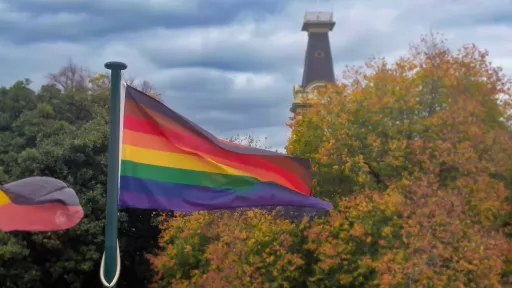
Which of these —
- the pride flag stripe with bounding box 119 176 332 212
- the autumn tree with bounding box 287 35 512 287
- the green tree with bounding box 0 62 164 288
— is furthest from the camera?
the green tree with bounding box 0 62 164 288

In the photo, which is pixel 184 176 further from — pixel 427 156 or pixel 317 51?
pixel 317 51

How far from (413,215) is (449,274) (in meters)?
1.15

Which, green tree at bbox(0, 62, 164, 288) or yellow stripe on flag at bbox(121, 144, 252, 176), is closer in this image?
yellow stripe on flag at bbox(121, 144, 252, 176)

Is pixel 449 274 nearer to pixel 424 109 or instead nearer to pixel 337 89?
pixel 424 109

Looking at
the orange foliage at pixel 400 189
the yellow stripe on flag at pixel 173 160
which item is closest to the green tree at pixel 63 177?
the orange foliage at pixel 400 189

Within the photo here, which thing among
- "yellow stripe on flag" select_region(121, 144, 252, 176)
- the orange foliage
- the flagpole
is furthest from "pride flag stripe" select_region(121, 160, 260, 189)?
the orange foliage

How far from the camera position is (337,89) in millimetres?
14031

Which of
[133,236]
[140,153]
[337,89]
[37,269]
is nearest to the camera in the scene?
[140,153]

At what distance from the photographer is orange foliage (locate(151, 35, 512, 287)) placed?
11141 mm

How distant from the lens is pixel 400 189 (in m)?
12.0

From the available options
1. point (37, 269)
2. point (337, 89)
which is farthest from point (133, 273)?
point (337, 89)

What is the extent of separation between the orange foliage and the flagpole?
19.5ft

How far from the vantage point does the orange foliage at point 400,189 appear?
11141 millimetres

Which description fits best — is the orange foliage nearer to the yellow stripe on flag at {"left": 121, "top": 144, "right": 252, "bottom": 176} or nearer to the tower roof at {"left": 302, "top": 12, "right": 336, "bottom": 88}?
the yellow stripe on flag at {"left": 121, "top": 144, "right": 252, "bottom": 176}
